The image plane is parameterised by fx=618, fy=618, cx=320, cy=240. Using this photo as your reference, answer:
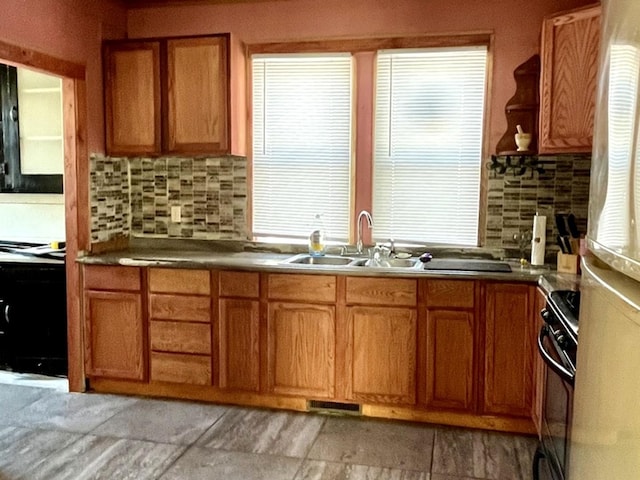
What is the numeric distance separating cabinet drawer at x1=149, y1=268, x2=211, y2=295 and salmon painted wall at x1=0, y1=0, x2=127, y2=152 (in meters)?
0.92

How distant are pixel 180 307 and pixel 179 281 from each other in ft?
0.50

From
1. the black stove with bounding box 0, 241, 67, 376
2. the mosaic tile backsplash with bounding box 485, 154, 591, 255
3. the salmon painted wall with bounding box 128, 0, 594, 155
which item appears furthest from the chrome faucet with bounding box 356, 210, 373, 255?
the black stove with bounding box 0, 241, 67, 376

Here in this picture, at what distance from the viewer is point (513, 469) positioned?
2.85 meters

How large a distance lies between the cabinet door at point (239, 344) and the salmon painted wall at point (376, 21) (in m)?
1.70

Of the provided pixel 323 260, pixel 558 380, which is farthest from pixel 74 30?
pixel 558 380

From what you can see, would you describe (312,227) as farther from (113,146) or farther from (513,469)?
(513,469)

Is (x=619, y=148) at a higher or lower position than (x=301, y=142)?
lower

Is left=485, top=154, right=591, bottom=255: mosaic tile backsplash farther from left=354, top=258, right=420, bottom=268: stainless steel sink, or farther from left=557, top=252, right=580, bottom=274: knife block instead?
left=354, top=258, right=420, bottom=268: stainless steel sink

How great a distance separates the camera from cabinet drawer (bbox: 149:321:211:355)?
358cm

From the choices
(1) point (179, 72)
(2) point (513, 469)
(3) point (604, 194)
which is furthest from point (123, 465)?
(3) point (604, 194)

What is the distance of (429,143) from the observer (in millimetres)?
3752

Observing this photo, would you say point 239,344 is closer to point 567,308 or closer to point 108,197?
point 108,197

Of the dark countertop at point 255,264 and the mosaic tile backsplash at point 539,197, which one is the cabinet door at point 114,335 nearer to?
the dark countertop at point 255,264

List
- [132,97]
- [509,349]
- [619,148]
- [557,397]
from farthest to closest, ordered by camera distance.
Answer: [132,97]
[509,349]
[557,397]
[619,148]
